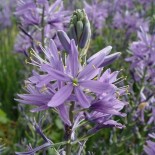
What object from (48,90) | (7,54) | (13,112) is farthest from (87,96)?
(7,54)

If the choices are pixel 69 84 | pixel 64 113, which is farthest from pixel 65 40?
pixel 64 113

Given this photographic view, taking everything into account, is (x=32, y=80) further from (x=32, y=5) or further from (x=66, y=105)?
(x=32, y=5)

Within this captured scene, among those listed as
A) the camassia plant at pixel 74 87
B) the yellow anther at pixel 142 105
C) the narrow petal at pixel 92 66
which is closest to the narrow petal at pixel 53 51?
the camassia plant at pixel 74 87

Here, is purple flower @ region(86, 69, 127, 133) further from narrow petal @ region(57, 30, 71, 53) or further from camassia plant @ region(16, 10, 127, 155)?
narrow petal @ region(57, 30, 71, 53)

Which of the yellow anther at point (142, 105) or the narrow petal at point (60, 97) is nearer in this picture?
the narrow petal at point (60, 97)

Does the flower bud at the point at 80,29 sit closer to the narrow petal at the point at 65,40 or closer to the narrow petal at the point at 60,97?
the narrow petal at the point at 65,40

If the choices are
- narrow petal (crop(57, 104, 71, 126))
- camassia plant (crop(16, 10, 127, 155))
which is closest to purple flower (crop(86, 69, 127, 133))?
camassia plant (crop(16, 10, 127, 155))

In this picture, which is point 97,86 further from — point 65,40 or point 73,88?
point 65,40
